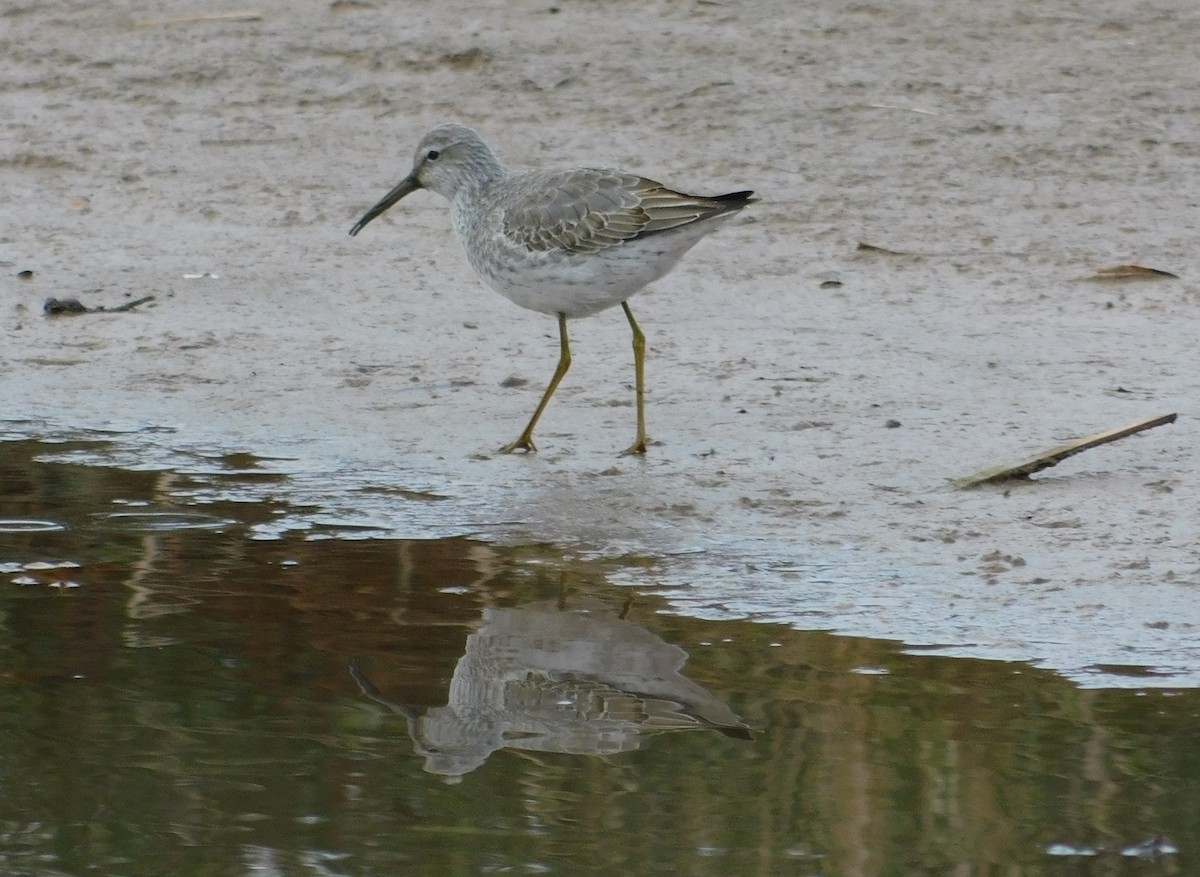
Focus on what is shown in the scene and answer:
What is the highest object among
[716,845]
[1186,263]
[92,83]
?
[92,83]

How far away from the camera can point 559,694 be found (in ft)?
15.5

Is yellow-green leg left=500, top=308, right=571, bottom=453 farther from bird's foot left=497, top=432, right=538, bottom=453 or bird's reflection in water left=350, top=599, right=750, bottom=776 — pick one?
bird's reflection in water left=350, top=599, right=750, bottom=776

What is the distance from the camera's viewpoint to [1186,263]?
8.34 meters

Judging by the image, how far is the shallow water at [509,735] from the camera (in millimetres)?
3881

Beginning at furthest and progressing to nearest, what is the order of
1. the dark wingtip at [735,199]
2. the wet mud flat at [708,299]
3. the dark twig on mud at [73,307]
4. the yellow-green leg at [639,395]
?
the dark twig on mud at [73,307], the yellow-green leg at [639,395], the dark wingtip at [735,199], the wet mud flat at [708,299]

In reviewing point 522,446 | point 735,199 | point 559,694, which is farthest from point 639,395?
point 559,694

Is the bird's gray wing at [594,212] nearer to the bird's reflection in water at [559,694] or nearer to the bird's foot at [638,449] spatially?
the bird's foot at [638,449]

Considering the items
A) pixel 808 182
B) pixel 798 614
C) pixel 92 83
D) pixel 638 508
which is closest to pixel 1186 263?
pixel 808 182

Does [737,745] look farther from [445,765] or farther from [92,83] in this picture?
[92,83]

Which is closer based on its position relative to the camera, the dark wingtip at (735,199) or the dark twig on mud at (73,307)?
the dark wingtip at (735,199)

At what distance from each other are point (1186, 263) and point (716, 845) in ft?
17.3

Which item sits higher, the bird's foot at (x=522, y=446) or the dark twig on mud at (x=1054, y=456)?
the dark twig on mud at (x=1054, y=456)

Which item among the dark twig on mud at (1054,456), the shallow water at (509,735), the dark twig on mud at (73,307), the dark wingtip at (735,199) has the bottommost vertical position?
the shallow water at (509,735)

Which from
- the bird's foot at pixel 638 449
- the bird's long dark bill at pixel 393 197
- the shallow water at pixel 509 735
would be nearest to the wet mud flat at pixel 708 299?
the bird's foot at pixel 638 449
